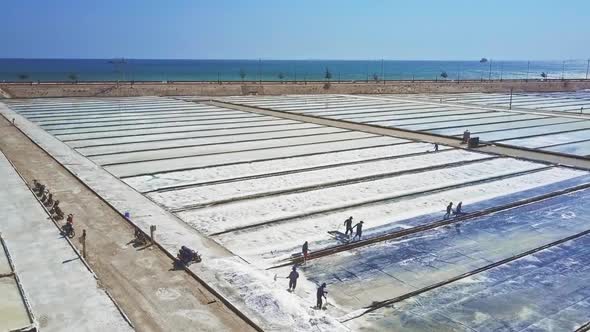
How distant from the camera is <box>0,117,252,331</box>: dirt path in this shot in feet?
32.0

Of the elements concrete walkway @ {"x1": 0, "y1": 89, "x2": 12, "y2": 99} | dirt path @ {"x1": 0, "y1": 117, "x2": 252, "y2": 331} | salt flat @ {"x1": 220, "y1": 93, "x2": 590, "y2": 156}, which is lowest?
dirt path @ {"x1": 0, "y1": 117, "x2": 252, "y2": 331}

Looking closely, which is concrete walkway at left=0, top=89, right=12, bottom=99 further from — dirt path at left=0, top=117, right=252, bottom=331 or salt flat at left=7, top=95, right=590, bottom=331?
dirt path at left=0, top=117, right=252, bottom=331

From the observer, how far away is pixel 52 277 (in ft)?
37.2

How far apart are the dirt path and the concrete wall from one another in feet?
132

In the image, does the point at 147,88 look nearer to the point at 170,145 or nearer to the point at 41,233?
the point at 170,145

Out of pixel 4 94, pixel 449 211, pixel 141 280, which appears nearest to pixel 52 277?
pixel 141 280

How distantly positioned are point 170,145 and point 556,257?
66.9 feet

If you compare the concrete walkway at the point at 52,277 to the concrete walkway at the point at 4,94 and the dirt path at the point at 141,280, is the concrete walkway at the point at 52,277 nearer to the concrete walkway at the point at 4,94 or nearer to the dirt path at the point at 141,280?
the dirt path at the point at 141,280

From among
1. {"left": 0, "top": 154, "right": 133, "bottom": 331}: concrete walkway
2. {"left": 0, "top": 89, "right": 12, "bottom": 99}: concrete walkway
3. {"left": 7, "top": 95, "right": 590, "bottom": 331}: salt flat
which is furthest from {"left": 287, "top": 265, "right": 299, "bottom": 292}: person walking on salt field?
{"left": 0, "top": 89, "right": 12, "bottom": 99}: concrete walkway

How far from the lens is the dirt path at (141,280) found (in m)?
9.76

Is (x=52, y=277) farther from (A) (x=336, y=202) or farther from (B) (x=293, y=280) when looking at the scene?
(A) (x=336, y=202)

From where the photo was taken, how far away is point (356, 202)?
1817 centimetres

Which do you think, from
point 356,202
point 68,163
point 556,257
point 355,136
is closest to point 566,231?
point 556,257

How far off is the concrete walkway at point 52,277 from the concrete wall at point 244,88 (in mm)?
41405
